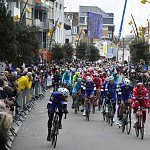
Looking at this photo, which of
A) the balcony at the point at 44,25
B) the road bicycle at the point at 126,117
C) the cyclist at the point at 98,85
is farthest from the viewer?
the balcony at the point at 44,25

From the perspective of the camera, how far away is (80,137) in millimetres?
15320

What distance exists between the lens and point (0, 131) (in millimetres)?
6336

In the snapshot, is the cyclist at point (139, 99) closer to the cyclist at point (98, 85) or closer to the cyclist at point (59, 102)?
the cyclist at point (59, 102)

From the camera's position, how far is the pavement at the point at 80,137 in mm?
13633

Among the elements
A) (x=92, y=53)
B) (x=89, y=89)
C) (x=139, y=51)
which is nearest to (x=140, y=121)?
(x=89, y=89)

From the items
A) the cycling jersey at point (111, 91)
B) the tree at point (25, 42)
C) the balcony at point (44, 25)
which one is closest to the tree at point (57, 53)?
the balcony at point (44, 25)

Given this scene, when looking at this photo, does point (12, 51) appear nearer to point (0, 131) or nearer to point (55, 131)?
point (55, 131)

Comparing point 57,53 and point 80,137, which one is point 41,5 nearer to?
point 57,53

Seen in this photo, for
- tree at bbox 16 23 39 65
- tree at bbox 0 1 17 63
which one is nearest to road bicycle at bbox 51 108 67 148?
tree at bbox 0 1 17 63

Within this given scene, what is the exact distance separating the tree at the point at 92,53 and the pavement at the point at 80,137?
261 feet

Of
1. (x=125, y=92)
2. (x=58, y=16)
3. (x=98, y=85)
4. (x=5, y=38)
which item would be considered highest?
(x=58, y=16)

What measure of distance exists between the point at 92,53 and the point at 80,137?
8676cm

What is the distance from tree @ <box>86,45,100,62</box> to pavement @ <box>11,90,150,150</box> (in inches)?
3132

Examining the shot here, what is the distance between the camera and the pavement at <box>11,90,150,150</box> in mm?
13633
